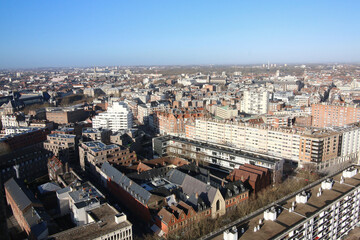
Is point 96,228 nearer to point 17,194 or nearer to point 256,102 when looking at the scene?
point 17,194

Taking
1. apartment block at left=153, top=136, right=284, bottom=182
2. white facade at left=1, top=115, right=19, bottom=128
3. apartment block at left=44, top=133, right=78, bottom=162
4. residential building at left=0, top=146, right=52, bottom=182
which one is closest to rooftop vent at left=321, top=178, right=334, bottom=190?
apartment block at left=153, top=136, right=284, bottom=182

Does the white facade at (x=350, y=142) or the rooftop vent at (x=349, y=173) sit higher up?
the rooftop vent at (x=349, y=173)

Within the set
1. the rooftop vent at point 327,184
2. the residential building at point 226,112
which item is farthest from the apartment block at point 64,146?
the rooftop vent at point 327,184

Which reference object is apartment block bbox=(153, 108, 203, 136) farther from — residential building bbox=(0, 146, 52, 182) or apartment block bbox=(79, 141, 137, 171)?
residential building bbox=(0, 146, 52, 182)

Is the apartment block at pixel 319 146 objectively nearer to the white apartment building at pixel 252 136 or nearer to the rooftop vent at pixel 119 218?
the white apartment building at pixel 252 136

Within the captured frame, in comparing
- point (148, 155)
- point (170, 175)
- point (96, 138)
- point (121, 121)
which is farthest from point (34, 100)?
point (170, 175)

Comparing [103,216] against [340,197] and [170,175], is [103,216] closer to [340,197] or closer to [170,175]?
[170,175]

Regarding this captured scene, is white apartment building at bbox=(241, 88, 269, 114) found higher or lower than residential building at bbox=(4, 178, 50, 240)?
higher
